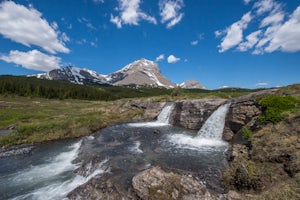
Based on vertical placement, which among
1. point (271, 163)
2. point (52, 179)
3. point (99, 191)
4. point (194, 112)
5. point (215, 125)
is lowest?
point (52, 179)

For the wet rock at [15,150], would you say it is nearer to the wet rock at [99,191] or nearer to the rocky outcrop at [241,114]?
the wet rock at [99,191]

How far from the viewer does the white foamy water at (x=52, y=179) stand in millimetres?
12289

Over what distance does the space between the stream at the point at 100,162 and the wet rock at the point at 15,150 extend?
3.07 feet

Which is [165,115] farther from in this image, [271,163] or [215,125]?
[271,163]

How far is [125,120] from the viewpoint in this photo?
43.6 m

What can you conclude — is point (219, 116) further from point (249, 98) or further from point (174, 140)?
point (174, 140)

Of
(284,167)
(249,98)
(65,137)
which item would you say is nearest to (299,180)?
(284,167)

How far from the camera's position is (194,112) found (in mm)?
34562

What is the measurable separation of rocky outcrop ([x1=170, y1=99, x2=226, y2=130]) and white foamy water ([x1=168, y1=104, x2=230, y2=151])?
248 cm

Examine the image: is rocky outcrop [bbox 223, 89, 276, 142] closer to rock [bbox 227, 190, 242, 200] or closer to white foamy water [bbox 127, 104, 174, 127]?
rock [bbox 227, 190, 242, 200]

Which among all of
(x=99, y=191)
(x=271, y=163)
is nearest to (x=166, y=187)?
(x=99, y=191)

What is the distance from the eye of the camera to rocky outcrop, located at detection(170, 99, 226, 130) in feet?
107

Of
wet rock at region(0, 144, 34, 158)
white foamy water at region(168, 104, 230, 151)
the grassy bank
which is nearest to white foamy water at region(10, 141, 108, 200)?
wet rock at region(0, 144, 34, 158)

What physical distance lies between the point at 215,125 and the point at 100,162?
19.4 metres
